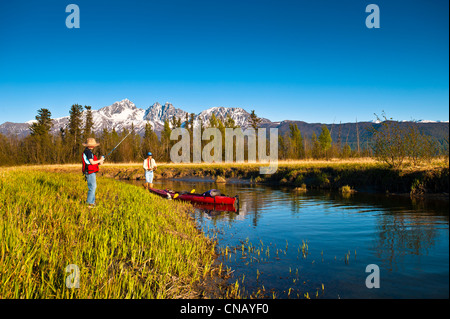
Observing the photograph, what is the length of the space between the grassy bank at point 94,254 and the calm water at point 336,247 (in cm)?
142

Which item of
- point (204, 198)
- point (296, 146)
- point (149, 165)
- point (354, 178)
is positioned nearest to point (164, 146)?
point (296, 146)

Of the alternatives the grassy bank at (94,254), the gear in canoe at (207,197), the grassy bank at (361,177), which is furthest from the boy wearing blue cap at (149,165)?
the grassy bank at (361,177)

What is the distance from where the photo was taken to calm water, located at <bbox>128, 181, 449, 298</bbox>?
5867 mm

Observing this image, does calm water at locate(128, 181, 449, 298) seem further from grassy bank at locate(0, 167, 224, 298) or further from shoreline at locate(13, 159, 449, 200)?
shoreline at locate(13, 159, 449, 200)

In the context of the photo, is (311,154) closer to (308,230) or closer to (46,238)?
(308,230)

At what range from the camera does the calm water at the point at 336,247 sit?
5867 mm

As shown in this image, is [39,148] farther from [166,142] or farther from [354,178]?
[354,178]

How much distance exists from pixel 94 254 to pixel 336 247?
7423 millimetres

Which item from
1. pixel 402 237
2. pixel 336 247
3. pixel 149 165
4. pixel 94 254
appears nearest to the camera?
pixel 94 254

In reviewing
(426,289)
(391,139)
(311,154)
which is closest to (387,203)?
(391,139)

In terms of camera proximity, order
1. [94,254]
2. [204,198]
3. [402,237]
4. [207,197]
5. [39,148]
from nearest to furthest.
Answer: [94,254] → [402,237] → [207,197] → [204,198] → [39,148]

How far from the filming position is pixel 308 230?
11117 millimetres

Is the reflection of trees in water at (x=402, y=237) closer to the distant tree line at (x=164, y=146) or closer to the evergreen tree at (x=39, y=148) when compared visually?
the distant tree line at (x=164, y=146)

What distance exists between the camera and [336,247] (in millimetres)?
8875
